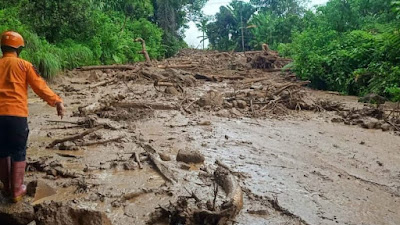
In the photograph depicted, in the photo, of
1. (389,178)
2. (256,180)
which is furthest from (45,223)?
(389,178)

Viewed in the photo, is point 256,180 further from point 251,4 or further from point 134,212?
point 251,4

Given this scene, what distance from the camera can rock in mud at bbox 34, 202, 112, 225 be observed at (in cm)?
273

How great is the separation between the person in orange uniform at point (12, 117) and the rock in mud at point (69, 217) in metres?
0.53

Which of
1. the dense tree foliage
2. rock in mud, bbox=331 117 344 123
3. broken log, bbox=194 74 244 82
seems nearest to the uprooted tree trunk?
rock in mud, bbox=331 117 344 123

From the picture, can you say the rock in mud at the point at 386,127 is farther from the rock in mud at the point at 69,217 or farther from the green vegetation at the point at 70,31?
the green vegetation at the point at 70,31

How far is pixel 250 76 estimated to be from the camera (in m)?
16.5

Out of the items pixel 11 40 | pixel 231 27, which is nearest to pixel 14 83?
pixel 11 40

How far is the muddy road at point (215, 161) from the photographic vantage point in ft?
10.6

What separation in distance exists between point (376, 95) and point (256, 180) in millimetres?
6882

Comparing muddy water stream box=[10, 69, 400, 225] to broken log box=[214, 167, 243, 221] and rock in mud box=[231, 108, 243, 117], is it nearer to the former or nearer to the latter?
broken log box=[214, 167, 243, 221]

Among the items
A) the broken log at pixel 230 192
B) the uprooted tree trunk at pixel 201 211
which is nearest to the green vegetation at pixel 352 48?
the broken log at pixel 230 192

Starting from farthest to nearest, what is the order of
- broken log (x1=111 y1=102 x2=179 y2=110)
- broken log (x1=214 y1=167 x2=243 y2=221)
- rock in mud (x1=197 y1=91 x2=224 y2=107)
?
rock in mud (x1=197 y1=91 x2=224 y2=107), broken log (x1=111 y1=102 x2=179 y2=110), broken log (x1=214 y1=167 x2=243 y2=221)

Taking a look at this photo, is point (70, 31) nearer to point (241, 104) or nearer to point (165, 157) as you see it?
point (241, 104)

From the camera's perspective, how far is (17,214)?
2.90m
